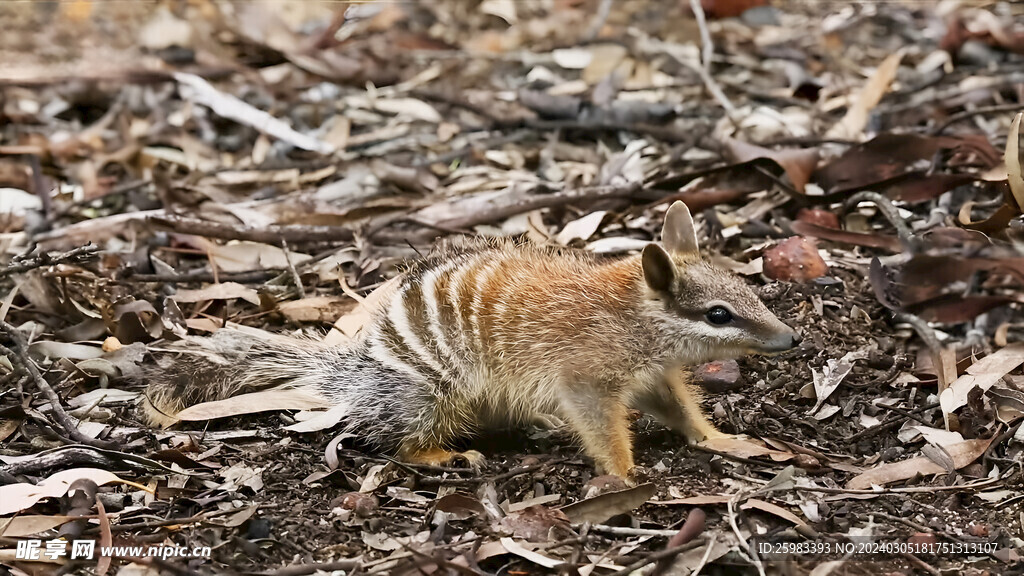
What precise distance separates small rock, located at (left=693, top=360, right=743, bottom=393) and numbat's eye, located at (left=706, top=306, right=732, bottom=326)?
51 cm

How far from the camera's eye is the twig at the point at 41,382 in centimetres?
390

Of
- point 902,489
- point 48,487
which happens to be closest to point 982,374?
point 902,489

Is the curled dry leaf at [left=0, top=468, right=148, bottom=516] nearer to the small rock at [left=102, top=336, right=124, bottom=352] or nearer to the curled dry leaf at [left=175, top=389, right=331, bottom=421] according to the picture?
the curled dry leaf at [left=175, top=389, right=331, bottom=421]

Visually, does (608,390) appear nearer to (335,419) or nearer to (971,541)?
(335,419)

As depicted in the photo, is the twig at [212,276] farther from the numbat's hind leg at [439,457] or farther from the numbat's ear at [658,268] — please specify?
the numbat's ear at [658,268]

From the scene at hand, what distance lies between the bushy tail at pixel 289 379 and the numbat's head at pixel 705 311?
3.41 feet

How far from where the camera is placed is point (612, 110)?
270 inches

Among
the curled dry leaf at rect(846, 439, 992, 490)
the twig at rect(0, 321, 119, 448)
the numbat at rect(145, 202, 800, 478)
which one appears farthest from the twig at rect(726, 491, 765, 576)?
the twig at rect(0, 321, 119, 448)

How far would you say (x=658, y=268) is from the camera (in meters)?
3.96

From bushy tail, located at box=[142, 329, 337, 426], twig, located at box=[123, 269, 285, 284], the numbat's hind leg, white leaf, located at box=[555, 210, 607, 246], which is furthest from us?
white leaf, located at box=[555, 210, 607, 246]

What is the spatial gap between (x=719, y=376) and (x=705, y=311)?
552mm

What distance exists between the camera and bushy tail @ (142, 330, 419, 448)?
164 inches

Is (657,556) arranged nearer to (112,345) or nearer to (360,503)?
(360,503)

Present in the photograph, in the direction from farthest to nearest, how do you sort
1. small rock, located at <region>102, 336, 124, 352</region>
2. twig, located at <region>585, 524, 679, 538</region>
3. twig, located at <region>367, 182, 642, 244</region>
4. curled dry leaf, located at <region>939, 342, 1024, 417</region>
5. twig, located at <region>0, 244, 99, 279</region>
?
twig, located at <region>367, 182, 642, 244</region>, small rock, located at <region>102, 336, 124, 352</region>, twig, located at <region>0, 244, 99, 279</region>, curled dry leaf, located at <region>939, 342, 1024, 417</region>, twig, located at <region>585, 524, 679, 538</region>
